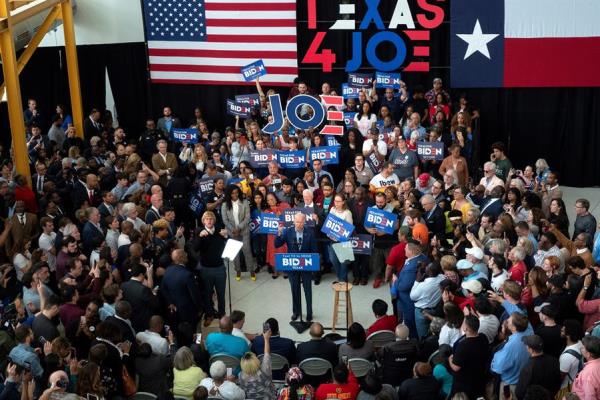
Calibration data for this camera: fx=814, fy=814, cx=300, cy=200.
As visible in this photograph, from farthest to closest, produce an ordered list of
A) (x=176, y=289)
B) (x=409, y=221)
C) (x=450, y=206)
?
(x=450, y=206) < (x=409, y=221) < (x=176, y=289)

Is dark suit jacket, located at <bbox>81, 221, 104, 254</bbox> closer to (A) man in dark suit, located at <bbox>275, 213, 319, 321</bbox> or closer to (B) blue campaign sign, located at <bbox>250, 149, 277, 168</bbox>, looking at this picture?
(A) man in dark suit, located at <bbox>275, 213, 319, 321</bbox>

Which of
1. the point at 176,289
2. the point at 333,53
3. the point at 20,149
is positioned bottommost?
the point at 176,289

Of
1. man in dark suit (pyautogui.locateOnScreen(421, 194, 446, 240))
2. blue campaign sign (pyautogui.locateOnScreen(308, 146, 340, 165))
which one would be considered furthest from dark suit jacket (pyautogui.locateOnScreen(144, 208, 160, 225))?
man in dark suit (pyautogui.locateOnScreen(421, 194, 446, 240))

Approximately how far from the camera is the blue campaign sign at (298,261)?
10141mm

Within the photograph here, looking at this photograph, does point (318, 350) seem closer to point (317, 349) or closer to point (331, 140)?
point (317, 349)

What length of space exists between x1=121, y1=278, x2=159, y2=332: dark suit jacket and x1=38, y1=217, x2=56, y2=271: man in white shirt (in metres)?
1.78

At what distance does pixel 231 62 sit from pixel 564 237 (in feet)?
31.3

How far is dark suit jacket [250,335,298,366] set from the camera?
826 cm

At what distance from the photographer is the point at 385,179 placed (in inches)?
496

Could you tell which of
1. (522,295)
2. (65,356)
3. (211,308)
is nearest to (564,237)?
(522,295)

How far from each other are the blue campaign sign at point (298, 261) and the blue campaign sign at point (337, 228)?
79cm

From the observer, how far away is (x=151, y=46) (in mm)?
17891

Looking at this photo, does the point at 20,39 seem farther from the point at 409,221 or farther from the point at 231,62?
the point at 409,221

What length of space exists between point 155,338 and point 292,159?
585 cm
